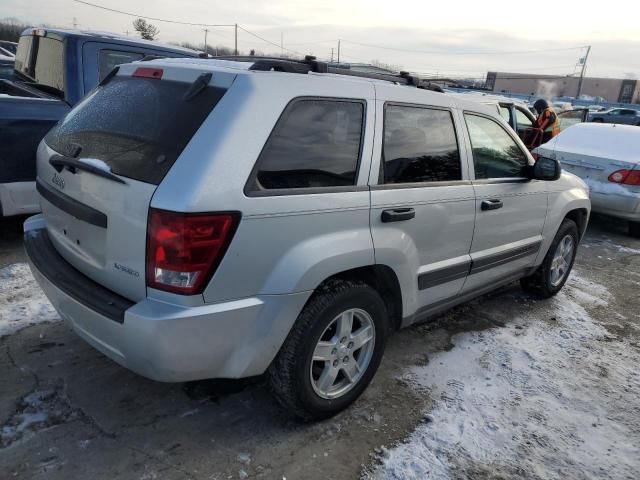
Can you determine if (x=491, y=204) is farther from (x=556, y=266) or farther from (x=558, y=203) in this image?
(x=556, y=266)

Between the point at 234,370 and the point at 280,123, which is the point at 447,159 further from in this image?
the point at 234,370

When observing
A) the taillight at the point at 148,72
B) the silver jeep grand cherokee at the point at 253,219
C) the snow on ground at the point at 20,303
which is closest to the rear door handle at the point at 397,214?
the silver jeep grand cherokee at the point at 253,219

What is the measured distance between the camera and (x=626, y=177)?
6914 mm

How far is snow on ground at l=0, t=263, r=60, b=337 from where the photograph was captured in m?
3.51

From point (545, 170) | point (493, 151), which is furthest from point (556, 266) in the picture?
point (493, 151)

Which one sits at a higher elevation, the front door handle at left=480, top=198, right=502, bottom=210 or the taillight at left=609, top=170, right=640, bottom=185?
the front door handle at left=480, top=198, right=502, bottom=210

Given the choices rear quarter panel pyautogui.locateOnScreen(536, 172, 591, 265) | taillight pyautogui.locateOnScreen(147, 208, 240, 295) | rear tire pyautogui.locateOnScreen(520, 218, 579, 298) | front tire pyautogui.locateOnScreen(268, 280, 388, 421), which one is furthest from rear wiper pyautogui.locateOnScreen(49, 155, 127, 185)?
rear tire pyautogui.locateOnScreen(520, 218, 579, 298)

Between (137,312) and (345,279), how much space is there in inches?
41.6

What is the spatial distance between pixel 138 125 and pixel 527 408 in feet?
8.82

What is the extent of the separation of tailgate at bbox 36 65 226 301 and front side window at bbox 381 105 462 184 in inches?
41.0

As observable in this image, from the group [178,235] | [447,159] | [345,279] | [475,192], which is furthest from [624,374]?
[178,235]

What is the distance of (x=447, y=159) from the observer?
10.8 ft

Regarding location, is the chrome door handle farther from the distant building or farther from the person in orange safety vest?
the distant building

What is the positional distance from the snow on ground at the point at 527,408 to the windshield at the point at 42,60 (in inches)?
174
